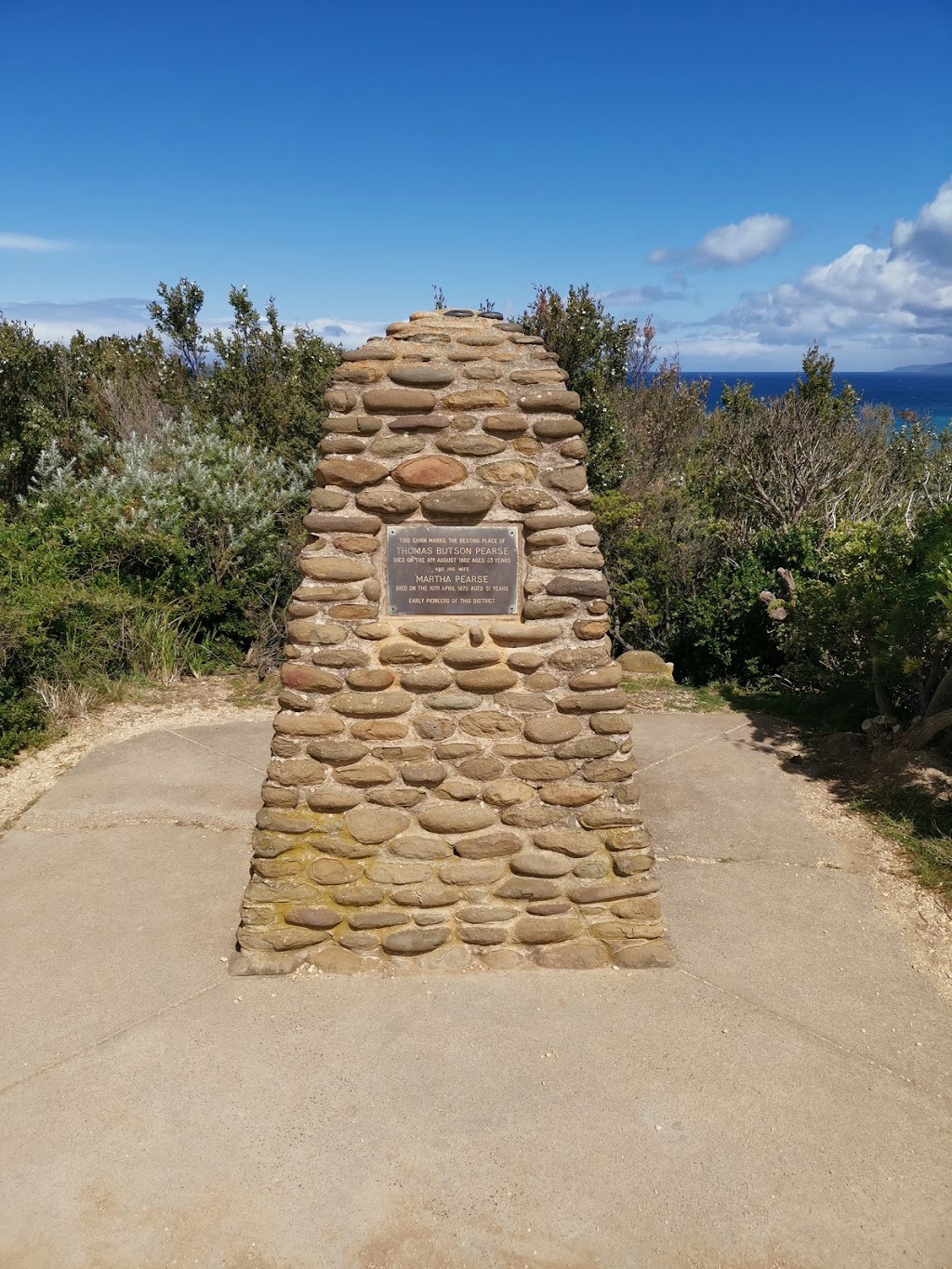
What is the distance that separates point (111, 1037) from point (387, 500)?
8.77ft

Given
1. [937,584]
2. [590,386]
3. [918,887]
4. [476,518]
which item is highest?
[590,386]

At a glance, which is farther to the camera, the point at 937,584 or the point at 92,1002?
Answer: the point at 937,584

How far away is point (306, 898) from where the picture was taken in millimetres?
3779

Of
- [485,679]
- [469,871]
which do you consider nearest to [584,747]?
[485,679]

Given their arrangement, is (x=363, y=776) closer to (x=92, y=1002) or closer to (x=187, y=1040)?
(x=187, y=1040)

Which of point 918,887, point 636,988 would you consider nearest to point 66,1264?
point 636,988

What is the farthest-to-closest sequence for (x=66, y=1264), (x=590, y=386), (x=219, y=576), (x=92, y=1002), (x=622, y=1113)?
(x=590, y=386) → (x=219, y=576) → (x=92, y=1002) → (x=622, y=1113) → (x=66, y=1264)

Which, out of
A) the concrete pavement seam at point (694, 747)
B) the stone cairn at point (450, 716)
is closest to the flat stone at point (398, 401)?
the stone cairn at point (450, 716)

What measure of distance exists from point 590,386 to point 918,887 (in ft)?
25.7

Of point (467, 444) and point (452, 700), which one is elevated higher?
point (467, 444)

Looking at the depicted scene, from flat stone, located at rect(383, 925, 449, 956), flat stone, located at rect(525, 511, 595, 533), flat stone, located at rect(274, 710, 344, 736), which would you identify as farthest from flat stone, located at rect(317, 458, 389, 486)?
flat stone, located at rect(383, 925, 449, 956)

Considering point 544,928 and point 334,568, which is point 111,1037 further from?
point 334,568

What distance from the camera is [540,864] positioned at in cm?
382

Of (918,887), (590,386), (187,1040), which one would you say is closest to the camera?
(187,1040)
